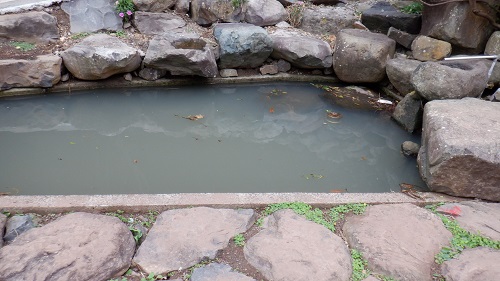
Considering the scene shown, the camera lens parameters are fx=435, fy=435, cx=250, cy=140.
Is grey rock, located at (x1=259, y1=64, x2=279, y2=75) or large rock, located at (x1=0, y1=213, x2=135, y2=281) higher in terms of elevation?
large rock, located at (x1=0, y1=213, x2=135, y2=281)

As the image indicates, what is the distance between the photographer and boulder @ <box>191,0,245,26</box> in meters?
5.96

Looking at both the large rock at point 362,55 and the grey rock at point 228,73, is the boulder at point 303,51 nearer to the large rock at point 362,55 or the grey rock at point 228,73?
the large rock at point 362,55

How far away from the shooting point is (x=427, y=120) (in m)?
3.43

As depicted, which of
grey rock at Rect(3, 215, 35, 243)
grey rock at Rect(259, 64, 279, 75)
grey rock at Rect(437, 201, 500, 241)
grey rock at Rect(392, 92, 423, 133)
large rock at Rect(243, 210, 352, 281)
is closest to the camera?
large rock at Rect(243, 210, 352, 281)

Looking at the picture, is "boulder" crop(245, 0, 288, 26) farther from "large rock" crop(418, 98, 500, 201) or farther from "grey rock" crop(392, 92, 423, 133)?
"large rock" crop(418, 98, 500, 201)

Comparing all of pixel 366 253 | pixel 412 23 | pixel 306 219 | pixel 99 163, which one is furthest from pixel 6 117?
pixel 412 23

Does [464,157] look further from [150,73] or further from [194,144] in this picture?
[150,73]

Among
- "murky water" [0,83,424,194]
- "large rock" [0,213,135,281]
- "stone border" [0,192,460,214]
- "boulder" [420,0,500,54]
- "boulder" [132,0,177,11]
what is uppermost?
"boulder" [420,0,500,54]

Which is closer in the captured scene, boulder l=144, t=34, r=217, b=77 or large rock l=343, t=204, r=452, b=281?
large rock l=343, t=204, r=452, b=281

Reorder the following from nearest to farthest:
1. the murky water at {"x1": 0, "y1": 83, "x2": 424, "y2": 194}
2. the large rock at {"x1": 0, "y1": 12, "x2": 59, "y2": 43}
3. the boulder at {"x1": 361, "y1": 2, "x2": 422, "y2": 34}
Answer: the murky water at {"x1": 0, "y1": 83, "x2": 424, "y2": 194}
the large rock at {"x1": 0, "y1": 12, "x2": 59, "y2": 43}
the boulder at {"x1": 361, "y1": 2, "x2": 422, "y2": 34}

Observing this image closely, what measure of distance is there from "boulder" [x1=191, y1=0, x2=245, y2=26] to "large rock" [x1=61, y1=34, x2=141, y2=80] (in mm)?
1334

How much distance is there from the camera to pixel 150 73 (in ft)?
17.0

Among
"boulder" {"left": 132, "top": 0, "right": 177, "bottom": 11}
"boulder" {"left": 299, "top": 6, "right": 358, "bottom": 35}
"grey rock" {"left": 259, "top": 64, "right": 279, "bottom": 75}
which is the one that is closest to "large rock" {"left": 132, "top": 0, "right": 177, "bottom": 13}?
"boulder" {"left": 132, "top": 0, "right": 177, "bottom": 11}

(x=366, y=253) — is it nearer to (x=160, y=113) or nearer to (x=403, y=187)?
(x=403, y=187)
